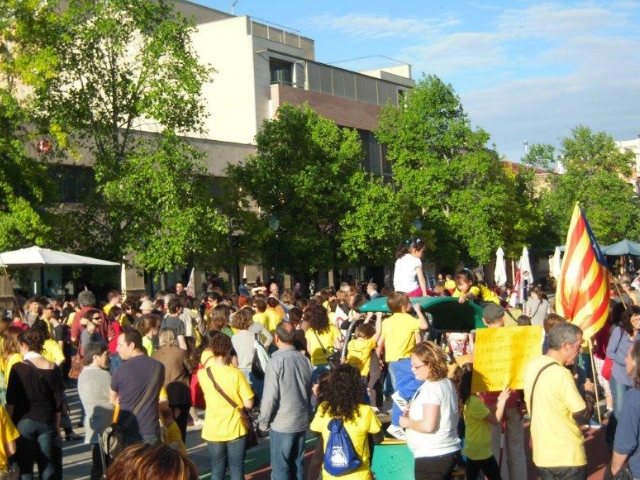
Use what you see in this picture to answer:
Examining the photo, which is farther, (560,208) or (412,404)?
(560,208)

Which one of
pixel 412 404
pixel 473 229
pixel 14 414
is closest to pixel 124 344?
pixel 14 414

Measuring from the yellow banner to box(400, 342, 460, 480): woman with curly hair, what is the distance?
961 mm

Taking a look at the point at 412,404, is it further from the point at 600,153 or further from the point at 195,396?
the point at 600,153

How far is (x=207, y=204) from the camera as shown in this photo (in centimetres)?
2992

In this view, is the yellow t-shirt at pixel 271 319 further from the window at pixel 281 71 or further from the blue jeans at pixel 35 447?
the window at pixel 281 71

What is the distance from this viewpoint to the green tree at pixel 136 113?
27.9 meters

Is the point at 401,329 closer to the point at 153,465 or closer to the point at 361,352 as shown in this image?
the point at 361,352

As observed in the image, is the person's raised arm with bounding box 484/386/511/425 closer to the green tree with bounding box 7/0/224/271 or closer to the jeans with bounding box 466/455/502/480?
A: the jeans with bounding box 466/455/502/480

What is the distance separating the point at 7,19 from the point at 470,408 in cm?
2107

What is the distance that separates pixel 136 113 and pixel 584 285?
66.0 ft

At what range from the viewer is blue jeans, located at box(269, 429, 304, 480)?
8.68 m

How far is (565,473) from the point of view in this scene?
6.77 m

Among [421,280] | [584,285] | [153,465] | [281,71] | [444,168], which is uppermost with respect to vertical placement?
[281,71]

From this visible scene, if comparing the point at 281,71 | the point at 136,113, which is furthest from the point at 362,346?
the point at 281,71
